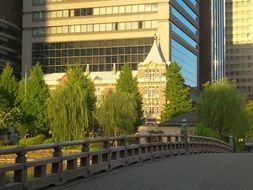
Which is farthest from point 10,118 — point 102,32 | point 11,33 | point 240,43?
point 240,43

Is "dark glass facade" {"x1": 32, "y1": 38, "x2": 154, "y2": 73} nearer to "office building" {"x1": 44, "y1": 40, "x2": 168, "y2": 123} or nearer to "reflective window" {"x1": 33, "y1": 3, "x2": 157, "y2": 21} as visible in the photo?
"reflective window" {"x1": 33, "y1": 3, "x2": 157, "y2": 21}

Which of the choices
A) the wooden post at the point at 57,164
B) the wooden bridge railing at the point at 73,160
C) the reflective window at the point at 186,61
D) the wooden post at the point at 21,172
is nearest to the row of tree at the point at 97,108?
the wooden bridge railing at the point at 73,160

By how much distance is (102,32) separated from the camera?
409 ft

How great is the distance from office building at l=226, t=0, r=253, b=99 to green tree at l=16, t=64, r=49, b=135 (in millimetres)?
115657

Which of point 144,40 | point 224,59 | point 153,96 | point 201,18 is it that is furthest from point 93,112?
point 224,59

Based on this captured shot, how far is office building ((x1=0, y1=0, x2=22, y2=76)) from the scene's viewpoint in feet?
411

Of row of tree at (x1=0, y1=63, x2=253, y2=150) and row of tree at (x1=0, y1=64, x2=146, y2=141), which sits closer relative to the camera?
row of tree at (x1=0, y1=64, x2=146, y2=141)

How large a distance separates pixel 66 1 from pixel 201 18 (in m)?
49.3

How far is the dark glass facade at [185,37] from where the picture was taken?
123150 millimetres

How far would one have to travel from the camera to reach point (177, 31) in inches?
4973

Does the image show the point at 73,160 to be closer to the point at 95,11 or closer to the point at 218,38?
the point at 95,11

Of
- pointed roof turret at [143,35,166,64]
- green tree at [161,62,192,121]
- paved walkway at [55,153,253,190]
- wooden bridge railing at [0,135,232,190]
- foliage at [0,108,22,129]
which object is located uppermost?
pointed roof turret at [143,35,166,64]

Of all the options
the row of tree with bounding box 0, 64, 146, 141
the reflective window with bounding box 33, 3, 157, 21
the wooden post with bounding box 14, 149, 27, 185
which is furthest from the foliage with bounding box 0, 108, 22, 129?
the wooden post with bounding box 14, 149, 27, 185

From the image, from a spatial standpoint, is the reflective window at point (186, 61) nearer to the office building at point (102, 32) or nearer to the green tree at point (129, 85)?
the office building at point (102, 32)
